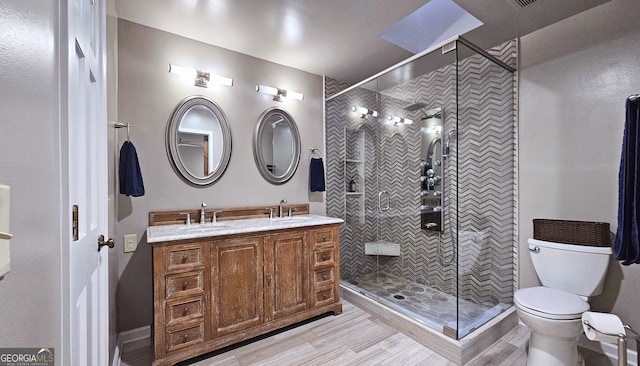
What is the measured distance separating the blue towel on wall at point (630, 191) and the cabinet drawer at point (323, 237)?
1.96 metres

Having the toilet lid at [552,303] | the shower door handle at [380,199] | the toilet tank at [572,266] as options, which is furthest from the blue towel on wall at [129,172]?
the toilet tank at [572,266]

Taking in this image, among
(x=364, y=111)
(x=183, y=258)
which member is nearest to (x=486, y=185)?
(x=364, y=111)

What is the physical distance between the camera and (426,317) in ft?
7.21

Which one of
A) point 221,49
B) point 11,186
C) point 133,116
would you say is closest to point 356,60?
point 221,49

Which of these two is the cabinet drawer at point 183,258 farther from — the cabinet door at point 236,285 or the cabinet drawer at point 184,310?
the cabinet drawer at point 184,310

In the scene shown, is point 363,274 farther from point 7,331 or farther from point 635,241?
point 7,331

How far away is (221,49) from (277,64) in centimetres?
58

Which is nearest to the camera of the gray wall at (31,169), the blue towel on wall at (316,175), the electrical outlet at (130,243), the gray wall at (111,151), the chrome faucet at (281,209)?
the gray wall at (31,169)

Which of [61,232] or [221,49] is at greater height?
[221,49]

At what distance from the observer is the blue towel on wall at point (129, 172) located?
1910mm

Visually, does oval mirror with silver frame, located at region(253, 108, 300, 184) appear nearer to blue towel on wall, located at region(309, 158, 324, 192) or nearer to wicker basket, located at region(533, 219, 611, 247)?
blue towel on wall, located at region(309, 158, 324, 192)

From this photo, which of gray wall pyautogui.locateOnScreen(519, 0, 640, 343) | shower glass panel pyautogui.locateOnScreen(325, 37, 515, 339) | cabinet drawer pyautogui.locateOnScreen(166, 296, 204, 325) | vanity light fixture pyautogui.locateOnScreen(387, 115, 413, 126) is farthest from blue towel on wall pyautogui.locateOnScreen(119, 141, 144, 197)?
gray wall pyautogui.locateOnScreen(519, 0, 640, 343)

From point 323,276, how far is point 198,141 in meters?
1.67

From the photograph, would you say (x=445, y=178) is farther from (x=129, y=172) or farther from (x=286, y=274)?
(x=129, y=172)
